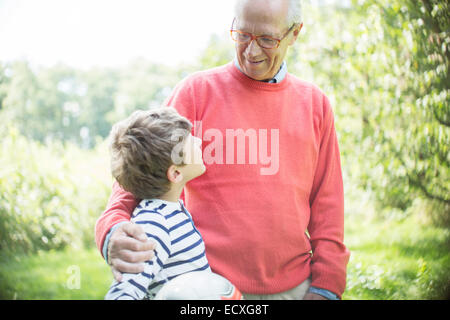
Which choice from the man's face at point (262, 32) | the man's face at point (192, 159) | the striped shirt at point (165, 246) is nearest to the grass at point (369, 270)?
the striped shirt at point (165, 246)

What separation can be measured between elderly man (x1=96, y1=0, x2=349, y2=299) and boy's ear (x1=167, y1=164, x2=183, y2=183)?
0.15 metres

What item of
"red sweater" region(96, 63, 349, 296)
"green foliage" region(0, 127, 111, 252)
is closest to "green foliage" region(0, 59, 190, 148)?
"green foliage" region(0, 127, 111, 252)

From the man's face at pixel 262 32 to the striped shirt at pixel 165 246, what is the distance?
619 mm

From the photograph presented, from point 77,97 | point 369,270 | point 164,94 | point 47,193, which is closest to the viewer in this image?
point 369,270

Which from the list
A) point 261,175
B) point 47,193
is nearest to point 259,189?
point 261,175

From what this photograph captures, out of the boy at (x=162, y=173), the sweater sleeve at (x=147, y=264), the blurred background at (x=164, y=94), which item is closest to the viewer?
the sweater sleeve at (x=147, y=264)

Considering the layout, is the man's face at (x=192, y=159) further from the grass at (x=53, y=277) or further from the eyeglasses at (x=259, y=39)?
the grass at (x=53, y=277)

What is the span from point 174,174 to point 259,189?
0.34 m

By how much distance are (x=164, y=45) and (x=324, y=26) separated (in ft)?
4.98

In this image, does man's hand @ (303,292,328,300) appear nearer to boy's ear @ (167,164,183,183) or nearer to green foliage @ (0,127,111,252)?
boy's ear @ (167,164,183,183)

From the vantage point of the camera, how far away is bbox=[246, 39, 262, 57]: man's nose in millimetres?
1538

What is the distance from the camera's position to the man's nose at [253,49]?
1.54 meters

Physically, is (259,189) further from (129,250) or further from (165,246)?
(129,250)

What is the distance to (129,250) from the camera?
1293 millimetres
